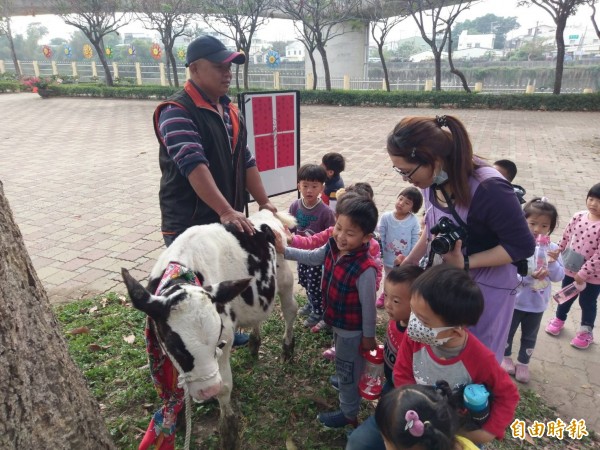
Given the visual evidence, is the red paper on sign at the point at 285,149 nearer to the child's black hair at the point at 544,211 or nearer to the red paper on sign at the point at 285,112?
the red paper on sign at the point at 285,112

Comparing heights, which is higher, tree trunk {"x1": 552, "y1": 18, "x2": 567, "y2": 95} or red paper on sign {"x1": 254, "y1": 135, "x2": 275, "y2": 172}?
tree trunk {"x1": 552, "y1": 18, "x2": 567, "y2": 95}

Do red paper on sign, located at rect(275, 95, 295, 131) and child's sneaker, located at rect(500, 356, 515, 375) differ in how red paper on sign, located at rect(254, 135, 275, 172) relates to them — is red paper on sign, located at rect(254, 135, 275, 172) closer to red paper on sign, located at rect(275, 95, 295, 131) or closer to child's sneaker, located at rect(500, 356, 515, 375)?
red paper on sign, located at rect(275, 95, 295, 131)

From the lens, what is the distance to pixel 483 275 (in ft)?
7.50

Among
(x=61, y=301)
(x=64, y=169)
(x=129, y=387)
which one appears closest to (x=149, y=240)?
(x=61, y=301)

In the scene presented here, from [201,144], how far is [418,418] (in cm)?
218

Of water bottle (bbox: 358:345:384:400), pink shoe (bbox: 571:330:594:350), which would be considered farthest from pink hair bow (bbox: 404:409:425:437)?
pink shoe (bbox: 571:330:594:350)

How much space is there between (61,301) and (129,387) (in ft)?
6.38

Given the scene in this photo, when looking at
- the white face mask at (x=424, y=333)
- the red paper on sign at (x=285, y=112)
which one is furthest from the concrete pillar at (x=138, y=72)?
the white face mask at (x=424, y=333)

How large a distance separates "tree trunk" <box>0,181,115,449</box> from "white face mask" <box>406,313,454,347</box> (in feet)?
5.78

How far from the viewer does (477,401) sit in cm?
182

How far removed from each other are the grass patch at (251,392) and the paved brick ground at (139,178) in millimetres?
686

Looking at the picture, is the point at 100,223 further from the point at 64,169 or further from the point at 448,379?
the point at 448,379

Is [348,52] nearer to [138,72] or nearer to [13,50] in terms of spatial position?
[138,72]

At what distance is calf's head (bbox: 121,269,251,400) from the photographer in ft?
6.82
